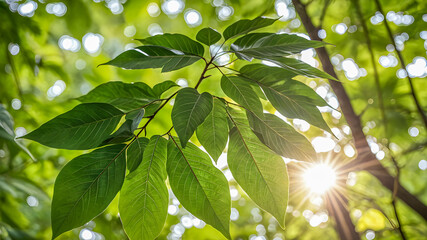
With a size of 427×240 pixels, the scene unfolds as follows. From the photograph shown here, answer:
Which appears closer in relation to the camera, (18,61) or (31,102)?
(31,102)

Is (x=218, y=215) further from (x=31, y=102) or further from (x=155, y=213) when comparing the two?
(x=31, y=102)

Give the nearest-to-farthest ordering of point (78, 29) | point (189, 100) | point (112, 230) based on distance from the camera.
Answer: point (189, 100), point (78, 29), point (112, 230)

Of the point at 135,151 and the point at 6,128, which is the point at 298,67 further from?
the point at 6,128

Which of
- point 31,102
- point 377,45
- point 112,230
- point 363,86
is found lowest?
point 112,230

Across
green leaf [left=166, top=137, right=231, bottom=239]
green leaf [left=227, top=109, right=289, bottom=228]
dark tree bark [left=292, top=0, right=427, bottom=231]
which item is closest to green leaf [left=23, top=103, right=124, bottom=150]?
green leaf [left=166, top=137, right=231, bottom=239]

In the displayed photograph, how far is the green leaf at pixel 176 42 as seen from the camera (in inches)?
20.5

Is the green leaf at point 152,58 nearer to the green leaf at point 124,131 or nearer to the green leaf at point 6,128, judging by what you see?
the green leaf at point 124,131

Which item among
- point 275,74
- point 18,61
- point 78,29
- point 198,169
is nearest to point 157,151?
point 198,169

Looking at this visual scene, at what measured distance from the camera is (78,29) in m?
1.51

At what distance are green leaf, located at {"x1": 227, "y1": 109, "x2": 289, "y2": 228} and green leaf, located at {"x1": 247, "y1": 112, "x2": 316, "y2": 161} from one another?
1.6 inches

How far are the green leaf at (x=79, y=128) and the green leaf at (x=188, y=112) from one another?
15cm

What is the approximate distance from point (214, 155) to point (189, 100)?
0.11 m

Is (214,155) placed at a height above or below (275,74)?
below

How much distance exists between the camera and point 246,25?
508 millimetres
